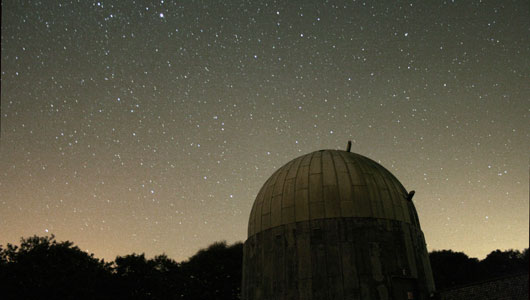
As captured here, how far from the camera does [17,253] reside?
27.5 metres

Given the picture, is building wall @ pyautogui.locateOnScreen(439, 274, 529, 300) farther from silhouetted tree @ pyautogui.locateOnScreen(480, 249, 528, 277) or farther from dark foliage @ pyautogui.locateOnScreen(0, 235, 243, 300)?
silhouetted tree @ pyautogui.locateOnScreen(480, 249, 528, 277)

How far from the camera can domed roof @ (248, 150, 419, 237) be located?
1628cm

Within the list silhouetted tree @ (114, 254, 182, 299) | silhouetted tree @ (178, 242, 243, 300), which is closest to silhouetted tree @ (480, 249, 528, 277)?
silhouetted tree @ (178, 242, 243, 300)

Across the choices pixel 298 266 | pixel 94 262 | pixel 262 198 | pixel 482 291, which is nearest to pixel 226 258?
pixel 94 262

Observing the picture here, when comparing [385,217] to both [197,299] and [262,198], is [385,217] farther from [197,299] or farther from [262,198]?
[197,299]

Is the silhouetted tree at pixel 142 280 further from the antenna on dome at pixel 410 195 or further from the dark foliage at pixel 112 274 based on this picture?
the antenna on dome at pixel 410 195

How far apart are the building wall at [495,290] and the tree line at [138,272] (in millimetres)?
4519

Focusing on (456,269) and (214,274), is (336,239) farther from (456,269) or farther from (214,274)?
(456,269)

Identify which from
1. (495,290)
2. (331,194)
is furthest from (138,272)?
(495,290)

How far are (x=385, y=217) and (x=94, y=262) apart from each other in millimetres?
25963

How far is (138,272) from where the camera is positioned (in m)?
34.8

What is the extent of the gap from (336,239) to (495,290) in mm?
6541

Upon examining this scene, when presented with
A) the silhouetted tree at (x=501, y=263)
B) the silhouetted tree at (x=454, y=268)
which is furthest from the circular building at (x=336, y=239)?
the silhouetted tree at (x=501, y=263)

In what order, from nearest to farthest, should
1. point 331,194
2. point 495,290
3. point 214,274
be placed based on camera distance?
point 495,290, point 331,194, point 214,274
